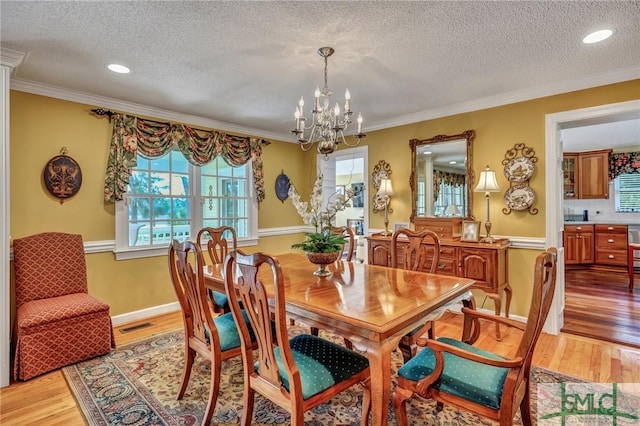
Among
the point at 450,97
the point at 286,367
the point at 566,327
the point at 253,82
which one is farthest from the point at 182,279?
the point at 566,327

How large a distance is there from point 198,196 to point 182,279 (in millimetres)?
2398

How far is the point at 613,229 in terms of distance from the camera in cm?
599

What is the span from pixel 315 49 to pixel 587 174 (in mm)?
6695

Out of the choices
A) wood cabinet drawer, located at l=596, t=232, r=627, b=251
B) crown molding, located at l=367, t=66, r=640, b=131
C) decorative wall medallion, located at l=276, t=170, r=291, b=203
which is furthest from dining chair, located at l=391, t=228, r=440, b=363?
wood cabinet drawer, located at l=596, t=232, r=627, b=251

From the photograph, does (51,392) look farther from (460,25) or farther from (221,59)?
(460,25)

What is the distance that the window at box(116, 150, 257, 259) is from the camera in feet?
12.0

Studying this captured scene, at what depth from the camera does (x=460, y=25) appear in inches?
80.6

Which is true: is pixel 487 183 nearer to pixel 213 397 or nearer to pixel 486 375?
pixel 486 375

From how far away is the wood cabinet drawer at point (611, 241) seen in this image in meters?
5.91

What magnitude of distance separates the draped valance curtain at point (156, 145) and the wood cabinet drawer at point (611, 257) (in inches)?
261

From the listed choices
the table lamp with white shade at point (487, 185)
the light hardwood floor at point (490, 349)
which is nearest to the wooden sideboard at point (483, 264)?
the table lamp with white shade at point (487, 185)

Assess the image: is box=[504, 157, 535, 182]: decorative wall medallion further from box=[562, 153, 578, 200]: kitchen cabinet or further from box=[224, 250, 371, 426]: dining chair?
box=[562, 153, 578, 200]: kitchen cabinet

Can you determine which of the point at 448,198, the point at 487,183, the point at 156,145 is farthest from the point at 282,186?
the point at 487,183

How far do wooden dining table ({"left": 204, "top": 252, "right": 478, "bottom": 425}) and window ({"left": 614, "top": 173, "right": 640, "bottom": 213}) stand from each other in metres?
6.46
